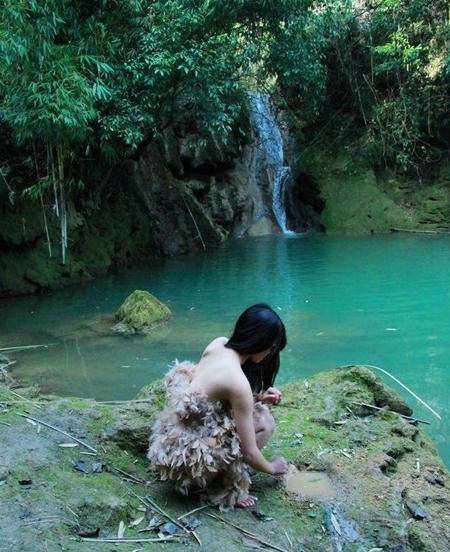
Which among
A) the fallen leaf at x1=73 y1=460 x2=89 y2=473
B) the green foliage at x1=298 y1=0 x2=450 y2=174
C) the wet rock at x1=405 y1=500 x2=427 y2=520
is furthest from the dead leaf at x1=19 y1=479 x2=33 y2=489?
the green foliage at x1=298 y1=0 x2=450 y2=174

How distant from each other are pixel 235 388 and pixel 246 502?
52 centimetres

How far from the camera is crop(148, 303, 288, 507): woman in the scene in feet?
8.02

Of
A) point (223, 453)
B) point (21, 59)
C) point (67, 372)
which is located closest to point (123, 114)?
point (21, 59)

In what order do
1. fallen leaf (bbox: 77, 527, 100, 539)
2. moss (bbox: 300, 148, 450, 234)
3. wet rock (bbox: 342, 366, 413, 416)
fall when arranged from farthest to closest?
moss (bbox: 300, 148, 450, 234) < wet rock (bbox: 342, 366, 413, 416) < fallen leaf (bbox: 77, 527, 100, 539)

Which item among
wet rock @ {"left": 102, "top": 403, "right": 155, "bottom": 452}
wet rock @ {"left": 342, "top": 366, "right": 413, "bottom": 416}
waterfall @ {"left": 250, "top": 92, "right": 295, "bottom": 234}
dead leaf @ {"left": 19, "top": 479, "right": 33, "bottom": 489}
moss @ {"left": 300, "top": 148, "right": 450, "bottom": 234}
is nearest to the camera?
dead leaf @ {"left": 19, "top": 479, "right": 33, "bottom": 489}

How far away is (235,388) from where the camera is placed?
7.95ft

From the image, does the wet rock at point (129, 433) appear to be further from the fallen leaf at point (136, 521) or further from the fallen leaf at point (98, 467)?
the fallen leaf at point (136, 521)

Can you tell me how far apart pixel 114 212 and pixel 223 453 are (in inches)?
405

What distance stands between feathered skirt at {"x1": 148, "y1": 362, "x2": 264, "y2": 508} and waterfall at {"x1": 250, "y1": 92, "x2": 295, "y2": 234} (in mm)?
14020

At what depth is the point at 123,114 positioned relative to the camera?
942 cm

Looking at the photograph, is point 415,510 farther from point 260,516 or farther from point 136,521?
point 136,521

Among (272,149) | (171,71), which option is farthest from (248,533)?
(272,149)

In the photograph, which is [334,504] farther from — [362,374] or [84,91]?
[84,91]

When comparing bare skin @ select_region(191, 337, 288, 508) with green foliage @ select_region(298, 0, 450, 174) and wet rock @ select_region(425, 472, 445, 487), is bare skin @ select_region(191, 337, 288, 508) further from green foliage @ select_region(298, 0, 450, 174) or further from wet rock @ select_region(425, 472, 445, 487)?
green foliage @ select_region(298, 0, 450, 174)
